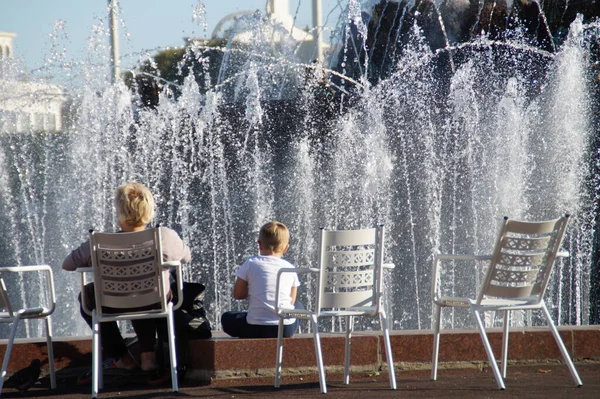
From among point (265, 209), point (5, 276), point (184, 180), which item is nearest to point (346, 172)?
point (265, 209)

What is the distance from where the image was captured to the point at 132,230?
5.44 meters

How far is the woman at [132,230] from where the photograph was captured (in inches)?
209

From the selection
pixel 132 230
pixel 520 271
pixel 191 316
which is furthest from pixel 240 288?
pixel 520 271

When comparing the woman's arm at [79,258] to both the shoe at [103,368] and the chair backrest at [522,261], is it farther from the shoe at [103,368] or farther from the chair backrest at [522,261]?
the chair backrest at [522,261]

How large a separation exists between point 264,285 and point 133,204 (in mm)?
911

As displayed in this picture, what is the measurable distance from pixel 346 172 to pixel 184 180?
81.0 inches

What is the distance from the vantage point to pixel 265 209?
11.8 m

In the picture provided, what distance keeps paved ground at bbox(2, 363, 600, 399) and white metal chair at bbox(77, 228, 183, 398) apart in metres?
0.31

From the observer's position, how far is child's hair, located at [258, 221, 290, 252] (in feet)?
18.6

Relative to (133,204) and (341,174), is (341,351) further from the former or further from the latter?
(341,174)

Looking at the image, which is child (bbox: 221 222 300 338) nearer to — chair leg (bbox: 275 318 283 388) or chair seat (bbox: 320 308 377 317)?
chair leg (bbox: 275 318 283 388)

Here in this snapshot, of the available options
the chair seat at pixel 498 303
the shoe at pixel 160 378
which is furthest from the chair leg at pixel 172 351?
the chair seat at pixel 498 303

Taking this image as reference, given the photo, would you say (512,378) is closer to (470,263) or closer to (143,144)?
(470,263)

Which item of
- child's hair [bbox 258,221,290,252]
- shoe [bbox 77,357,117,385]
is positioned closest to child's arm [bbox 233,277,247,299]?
child's hair [bbox 258,221,290,252]
